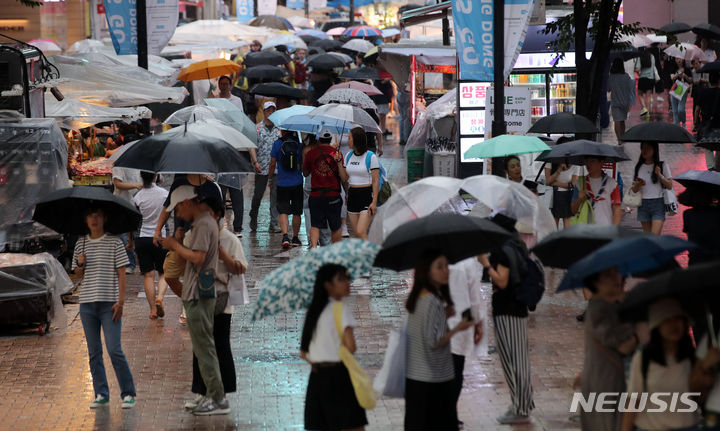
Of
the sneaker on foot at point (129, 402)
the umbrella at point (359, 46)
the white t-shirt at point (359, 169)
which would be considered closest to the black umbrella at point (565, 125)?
the white t-shirt at point (359, 169)

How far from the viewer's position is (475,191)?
8117mm

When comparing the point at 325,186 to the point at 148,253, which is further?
the point at 325,186

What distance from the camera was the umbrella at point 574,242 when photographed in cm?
670

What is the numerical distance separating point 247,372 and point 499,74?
497cm

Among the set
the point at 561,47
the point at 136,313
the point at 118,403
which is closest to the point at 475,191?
the point at 118,403

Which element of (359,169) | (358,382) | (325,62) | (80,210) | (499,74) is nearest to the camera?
(358,382)

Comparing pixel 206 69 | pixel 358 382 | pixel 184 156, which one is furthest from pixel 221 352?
pixel 206 69

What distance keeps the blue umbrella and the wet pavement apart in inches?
90.1

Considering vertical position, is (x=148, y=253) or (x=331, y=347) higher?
(x=331, y=347)

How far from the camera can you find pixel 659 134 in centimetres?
1190

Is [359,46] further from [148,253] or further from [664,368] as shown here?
[664,368]

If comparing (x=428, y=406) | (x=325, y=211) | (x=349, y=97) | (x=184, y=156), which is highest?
(x=349, y=97)

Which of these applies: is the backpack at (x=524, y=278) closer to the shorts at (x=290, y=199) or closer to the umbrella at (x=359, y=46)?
the shorts at (x=290, y=199)

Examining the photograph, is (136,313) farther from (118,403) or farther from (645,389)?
(645,389)
